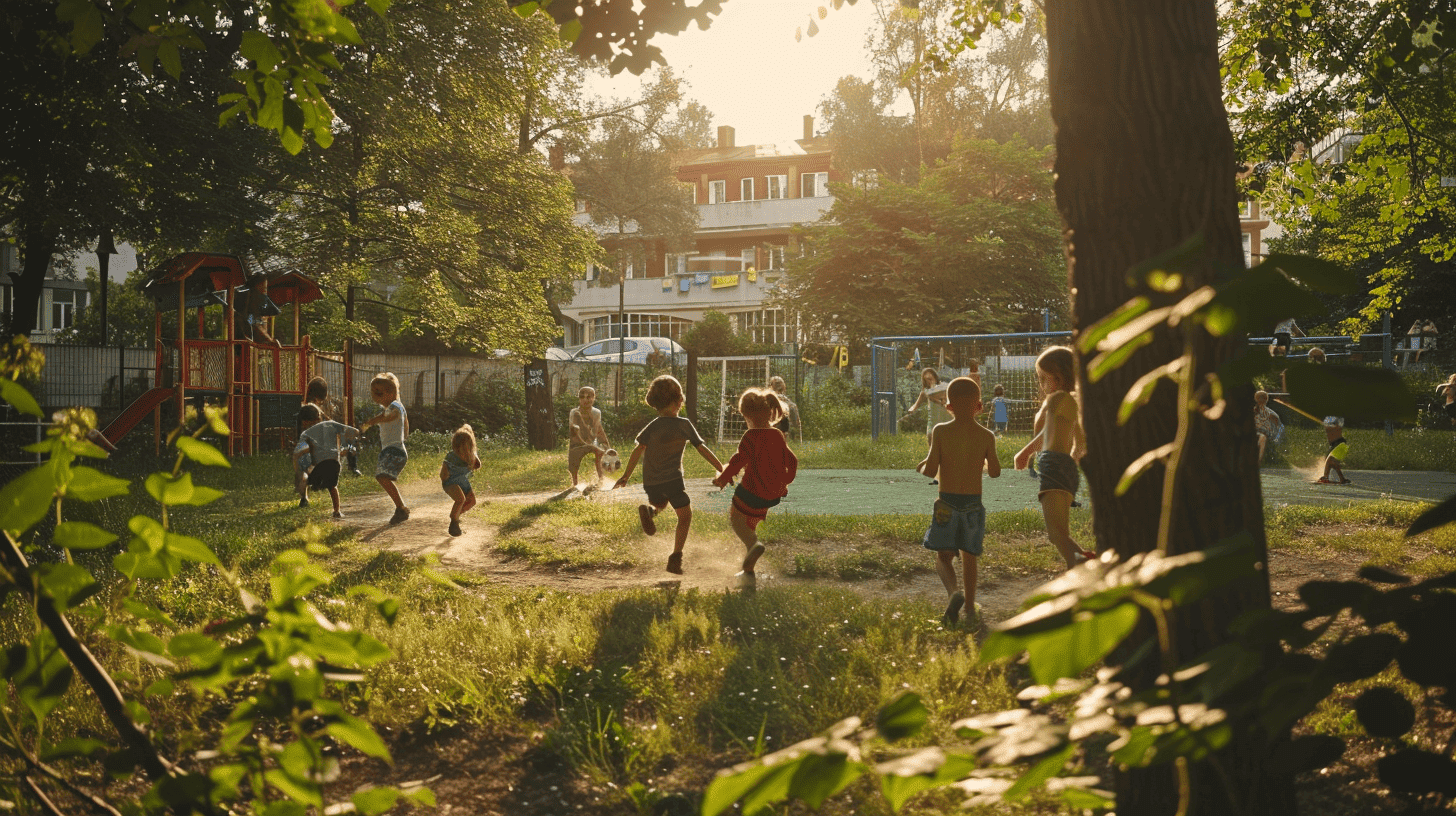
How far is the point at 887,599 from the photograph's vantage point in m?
6.50

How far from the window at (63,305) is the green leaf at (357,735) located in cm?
5191

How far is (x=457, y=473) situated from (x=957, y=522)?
212 inches

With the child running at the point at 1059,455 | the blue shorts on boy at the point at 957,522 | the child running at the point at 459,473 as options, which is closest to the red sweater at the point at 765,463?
the blue shorts on boy at the point at 957,522

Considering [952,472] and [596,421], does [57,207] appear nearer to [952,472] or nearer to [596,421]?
[596,421]

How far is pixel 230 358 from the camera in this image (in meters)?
16.3

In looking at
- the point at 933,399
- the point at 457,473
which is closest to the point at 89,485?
the point at 457,473

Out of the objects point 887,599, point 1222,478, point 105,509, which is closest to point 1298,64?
point 887,599

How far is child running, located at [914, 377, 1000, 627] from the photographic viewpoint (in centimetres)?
609

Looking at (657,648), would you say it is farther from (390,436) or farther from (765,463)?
(390,436)

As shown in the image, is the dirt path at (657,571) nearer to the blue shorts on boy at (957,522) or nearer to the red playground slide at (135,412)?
the blue shorts on boy at (957,522)

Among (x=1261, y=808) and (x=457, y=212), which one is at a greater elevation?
(x=457, y=212)

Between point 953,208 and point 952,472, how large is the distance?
28.6 metres

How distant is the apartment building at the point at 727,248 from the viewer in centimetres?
5041

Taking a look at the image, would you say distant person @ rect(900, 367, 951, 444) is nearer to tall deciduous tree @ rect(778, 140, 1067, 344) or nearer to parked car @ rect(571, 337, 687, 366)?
tall deciduous tree @ rect(778, 140, 1067, 344)
